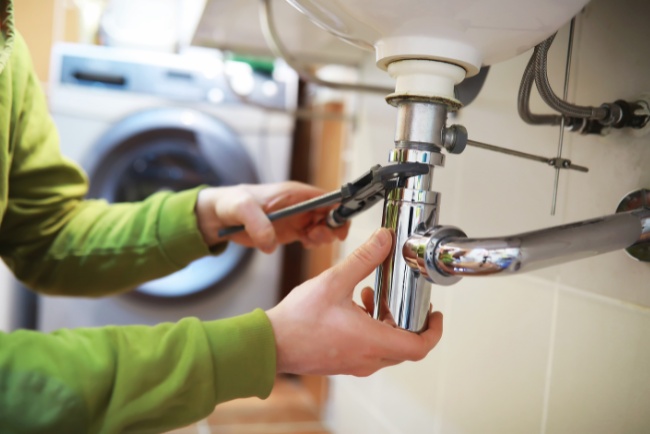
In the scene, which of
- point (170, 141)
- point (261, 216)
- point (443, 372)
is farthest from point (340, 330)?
point (170, 141)

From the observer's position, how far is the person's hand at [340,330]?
399 mm

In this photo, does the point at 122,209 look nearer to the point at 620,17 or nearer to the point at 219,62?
the point at 620,17

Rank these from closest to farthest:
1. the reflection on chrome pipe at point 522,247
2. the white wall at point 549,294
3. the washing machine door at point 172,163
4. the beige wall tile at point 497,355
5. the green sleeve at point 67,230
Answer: the reflection on chrome pipe at point 522,247
the white wall at point 549,294
the beige wall tile at point 497,355
the green sleeve at point 67,230
the washing machine door at point 172,163

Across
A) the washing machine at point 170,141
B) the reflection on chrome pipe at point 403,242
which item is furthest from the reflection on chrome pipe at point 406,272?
the washing machine at point 170,141

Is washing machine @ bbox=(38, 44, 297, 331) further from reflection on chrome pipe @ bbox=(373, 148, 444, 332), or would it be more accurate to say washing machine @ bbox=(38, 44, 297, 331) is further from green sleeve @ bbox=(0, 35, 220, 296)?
reflection on chrome pipe @ bbox=(373, 148, 444, 332)

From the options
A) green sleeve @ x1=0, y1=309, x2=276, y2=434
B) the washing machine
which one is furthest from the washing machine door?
green sleeve @ x1=0, y1=309, x2=276, y2=434

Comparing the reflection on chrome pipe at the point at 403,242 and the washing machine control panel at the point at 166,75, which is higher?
the washing machine control panel at the point at 166,75

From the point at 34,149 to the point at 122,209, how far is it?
0.13 meters

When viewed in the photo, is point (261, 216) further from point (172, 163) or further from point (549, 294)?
point (172, 163)

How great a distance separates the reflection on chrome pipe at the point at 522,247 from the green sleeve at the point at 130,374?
5.3 inches

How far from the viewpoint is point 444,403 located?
2.51 feet

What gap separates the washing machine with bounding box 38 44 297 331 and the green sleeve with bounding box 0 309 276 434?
1020mm

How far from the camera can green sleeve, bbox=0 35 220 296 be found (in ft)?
2.32

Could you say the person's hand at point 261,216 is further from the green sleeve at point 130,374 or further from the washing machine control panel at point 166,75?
the washing machine control panel at point 166,75
